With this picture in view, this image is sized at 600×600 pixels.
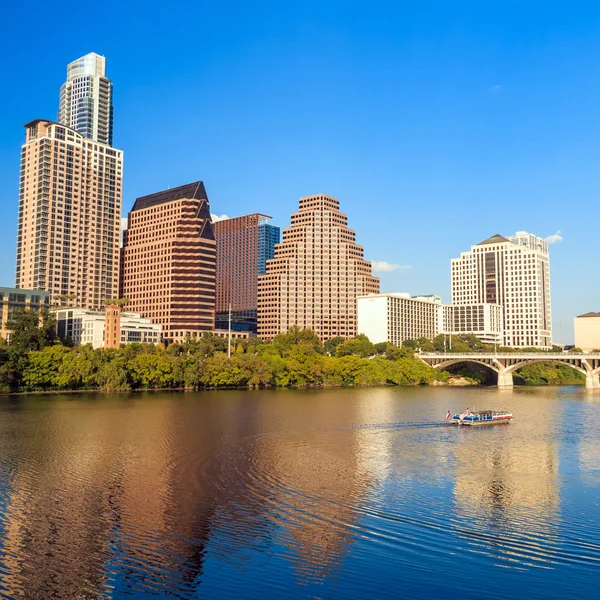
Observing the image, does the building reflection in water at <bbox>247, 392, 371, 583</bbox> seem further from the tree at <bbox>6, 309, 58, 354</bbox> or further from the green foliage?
the tree at <bbox>6, 309, 58, 354</bbox>

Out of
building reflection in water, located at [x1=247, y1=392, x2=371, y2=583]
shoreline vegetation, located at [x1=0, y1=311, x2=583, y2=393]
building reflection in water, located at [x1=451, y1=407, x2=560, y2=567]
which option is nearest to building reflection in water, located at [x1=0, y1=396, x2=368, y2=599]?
building reflection in water, located at [x1=247, y1=392, x2=371, y2=583]

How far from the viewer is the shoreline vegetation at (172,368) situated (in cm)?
13812

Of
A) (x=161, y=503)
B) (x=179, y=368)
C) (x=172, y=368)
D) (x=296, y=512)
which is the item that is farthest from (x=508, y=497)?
(x=172, y=368)

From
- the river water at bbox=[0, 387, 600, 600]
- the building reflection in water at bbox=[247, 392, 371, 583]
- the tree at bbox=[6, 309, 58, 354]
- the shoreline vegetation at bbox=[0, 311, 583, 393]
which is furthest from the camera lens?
the tree at bbox=[6, 309, 58, 354]

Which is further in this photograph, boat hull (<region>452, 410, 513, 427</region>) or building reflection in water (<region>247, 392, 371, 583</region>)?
boat hull (<region>452, 410, 513, 427</region>)

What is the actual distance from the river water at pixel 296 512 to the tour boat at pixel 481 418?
8.73 meters

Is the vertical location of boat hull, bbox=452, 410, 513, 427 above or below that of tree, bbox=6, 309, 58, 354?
below

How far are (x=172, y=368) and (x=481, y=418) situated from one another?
83.2 metres

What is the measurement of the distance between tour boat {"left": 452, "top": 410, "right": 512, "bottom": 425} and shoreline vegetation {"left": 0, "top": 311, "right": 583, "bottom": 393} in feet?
260

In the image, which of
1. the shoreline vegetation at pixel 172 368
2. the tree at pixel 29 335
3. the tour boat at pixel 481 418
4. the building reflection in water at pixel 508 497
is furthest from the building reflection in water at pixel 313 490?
the tree at pixel 29 335

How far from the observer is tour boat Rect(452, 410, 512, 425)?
89.2 metres

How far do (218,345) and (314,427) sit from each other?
116658 millimetres

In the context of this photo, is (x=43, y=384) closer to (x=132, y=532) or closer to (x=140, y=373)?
(x=140, y=373)

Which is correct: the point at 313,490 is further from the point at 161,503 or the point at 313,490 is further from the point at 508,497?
the point at 508,497
